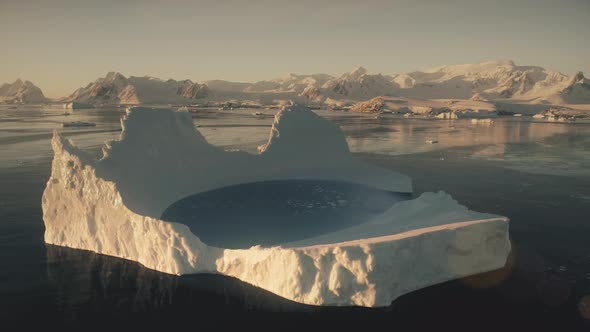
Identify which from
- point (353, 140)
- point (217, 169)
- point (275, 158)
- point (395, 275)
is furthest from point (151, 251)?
point (353, 140)

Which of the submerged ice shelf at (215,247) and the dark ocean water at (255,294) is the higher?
the submerged ice shelf at (215,247)

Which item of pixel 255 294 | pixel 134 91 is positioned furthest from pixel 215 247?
pixel 134 91

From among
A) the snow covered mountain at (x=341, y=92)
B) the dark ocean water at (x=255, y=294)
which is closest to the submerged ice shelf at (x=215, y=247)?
the dark ocean water at (x=255, y=294)

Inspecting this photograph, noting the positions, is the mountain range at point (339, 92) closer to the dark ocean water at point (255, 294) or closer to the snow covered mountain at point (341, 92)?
the snow covered mountain at point (341, 92)

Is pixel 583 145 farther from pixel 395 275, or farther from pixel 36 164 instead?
pixel 36 164

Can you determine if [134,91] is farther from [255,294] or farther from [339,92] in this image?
[255,294]

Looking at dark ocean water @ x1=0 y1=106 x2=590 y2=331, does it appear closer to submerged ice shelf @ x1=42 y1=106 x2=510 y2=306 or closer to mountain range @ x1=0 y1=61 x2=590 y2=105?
submerged ice shelf @ x1=42 y1=106 x2=510 y2=306
